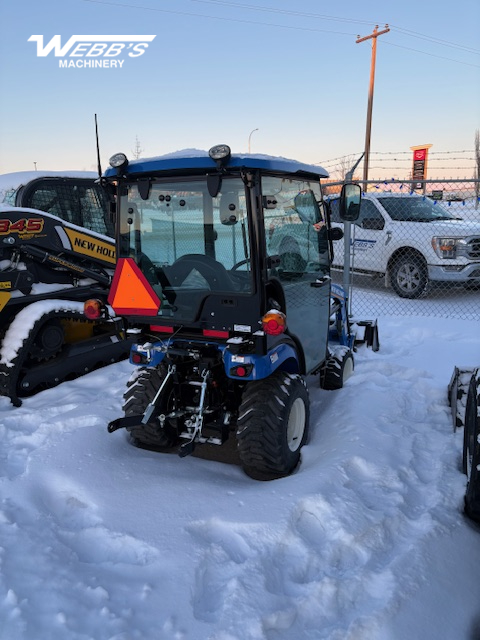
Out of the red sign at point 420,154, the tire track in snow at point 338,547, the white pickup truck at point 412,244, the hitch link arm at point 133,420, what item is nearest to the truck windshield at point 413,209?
the white pickup truck at point 412,244

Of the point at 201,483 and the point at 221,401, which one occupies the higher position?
the point at 221,401

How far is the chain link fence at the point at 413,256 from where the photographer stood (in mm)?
8883

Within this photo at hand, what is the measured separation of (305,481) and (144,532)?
1.02 m

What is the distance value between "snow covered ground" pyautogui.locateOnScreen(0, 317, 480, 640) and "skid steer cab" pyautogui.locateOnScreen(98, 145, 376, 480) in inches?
13.3

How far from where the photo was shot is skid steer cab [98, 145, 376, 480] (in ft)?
11.3

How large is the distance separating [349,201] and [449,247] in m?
5.32

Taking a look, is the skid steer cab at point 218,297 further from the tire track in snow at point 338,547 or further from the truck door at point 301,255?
the tire track in snow at point 338,547

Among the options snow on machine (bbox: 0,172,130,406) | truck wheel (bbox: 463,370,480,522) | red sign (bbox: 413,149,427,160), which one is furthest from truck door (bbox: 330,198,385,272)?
truck wheel (bbox: 463,370,480,522)

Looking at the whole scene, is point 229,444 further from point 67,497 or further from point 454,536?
point 454,536

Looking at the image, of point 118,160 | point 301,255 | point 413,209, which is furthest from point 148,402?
point 413,209

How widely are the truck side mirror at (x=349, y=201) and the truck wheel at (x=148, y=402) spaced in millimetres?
Answer: 1959

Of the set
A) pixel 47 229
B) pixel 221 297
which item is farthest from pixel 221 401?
pixel 47 229

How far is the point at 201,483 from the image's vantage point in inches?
135

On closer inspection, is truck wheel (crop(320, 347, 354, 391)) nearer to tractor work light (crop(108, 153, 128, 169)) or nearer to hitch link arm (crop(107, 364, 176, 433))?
hitch link arm (crop(107, 364, 176, 433))
